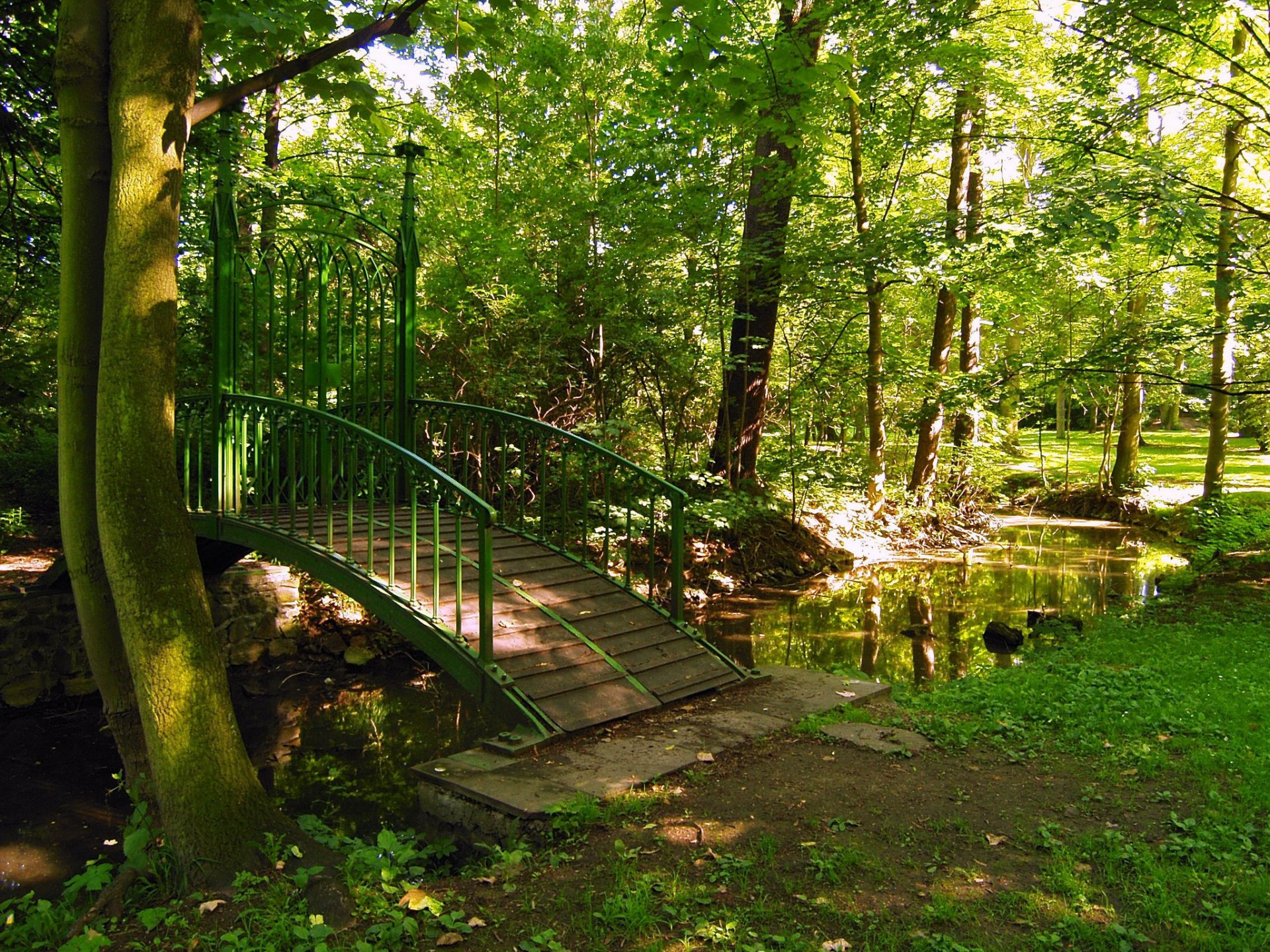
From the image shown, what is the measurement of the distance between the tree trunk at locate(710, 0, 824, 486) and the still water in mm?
2220

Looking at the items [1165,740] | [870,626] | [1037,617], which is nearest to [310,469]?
[1165,740]

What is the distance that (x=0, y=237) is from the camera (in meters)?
7.83

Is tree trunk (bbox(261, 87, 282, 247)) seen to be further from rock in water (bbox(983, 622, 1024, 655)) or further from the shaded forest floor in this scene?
rock in water (bbox(983, 622, 1024, 655))

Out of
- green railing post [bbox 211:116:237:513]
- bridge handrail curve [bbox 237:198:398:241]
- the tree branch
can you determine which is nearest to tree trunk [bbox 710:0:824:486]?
bridge handrail curve [bbox 237:198:398:241]

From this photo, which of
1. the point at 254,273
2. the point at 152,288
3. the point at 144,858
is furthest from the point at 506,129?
the point at 144,858

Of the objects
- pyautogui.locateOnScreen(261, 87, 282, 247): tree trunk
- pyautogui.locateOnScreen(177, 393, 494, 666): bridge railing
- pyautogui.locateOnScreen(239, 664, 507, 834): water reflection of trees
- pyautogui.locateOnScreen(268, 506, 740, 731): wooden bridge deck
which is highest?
pyautogui.locateOnScreen(261, 87, 282, 247): tree trunk

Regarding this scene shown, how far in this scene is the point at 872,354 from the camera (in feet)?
44.8

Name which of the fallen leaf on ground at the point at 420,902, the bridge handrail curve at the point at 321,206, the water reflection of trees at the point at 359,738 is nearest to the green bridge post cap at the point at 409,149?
the bridge handrail curve at the point at 321,206

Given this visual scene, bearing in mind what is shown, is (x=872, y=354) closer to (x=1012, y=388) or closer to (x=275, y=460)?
(x=1012, y=388)

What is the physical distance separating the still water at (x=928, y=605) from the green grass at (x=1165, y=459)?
5.87 meters

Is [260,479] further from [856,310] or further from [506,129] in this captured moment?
[856,310]

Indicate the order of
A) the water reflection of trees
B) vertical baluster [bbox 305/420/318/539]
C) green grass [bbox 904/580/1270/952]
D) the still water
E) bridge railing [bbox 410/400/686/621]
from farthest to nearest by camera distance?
1. bridge railing [bbox 410/400/686/621]
2. the still water
3. the water reflection of trees
4. vertical baluster [bbox 305/420/318/539]
5. green grass [bbox 904/580/1270/952]

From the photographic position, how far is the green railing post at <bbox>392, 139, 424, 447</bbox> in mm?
7418

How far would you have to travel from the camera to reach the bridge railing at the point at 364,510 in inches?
209
